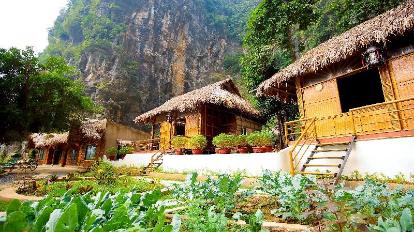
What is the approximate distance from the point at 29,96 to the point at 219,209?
16640mm

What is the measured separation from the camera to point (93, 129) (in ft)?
73.6

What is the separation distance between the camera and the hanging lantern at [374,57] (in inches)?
313

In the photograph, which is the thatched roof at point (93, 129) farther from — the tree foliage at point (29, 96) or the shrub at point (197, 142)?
the shrub at point (197, 142)

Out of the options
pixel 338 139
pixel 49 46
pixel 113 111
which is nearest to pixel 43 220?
pixel 338 139

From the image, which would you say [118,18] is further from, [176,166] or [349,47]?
[349,47]

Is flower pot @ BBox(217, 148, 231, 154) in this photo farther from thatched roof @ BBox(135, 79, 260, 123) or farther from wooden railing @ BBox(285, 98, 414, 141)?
thatched roof @ BBox(135, 79, 260, 123)

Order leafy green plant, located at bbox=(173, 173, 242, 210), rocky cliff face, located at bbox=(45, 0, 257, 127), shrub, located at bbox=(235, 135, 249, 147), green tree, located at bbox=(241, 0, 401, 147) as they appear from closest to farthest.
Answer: leafy green plant, located at bbox=(173, 173, 242, 210) → shrub, located at bbox=(235, 135, 249, 147) → green tree, located at bbox=(241, 0, 401, 147) → rocky cliff face, located at bbox=(45, 0, 257, 127)

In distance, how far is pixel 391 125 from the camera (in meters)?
7.83

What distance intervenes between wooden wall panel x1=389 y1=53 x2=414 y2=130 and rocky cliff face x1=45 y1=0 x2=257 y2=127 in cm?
2558

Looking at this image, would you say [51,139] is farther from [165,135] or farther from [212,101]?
[212,101]

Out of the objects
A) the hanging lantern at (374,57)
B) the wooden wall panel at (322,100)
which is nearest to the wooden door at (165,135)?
the wooden wall panel at (322,100)

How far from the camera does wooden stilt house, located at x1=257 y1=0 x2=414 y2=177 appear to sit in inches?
302

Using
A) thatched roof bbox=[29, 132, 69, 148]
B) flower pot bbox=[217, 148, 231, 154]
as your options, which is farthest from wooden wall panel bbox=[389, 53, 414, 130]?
thatched roof bbox=[29, 132, 69, 148]

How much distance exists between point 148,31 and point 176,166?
27.3 m
